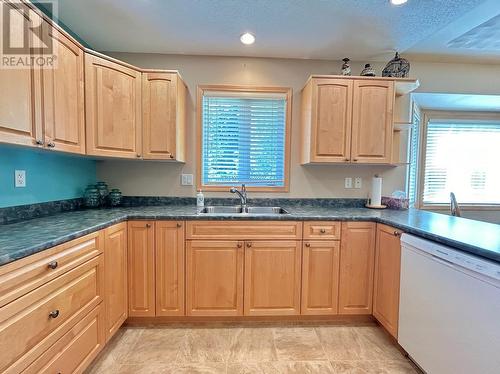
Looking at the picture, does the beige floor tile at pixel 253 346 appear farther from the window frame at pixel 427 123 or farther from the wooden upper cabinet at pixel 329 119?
the window frame at pixel 427 123

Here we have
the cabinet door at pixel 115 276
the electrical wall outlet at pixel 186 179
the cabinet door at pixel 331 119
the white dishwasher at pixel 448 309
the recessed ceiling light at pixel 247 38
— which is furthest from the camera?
the electrical wall outlet at pixel 186 179

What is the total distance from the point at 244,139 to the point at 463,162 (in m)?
Answer: 2.98

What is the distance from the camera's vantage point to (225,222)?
6.53ft

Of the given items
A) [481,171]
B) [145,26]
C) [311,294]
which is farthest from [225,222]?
[481,171]

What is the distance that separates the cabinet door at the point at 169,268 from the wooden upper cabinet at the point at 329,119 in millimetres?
1419

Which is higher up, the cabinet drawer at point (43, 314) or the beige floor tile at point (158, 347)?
the cabinet drawer at point (43, 314)

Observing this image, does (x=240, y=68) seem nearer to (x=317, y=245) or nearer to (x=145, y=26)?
(x=145, y=26)

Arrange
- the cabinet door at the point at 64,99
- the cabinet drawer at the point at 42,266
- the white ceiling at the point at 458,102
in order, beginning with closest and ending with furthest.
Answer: the cabinet drawer at the point at 42,266 → the cabinet door at the point at 64,99 → the white ceiling at the point at 458,102

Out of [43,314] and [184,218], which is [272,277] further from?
[43,314]

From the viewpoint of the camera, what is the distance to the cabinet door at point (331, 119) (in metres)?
2.26

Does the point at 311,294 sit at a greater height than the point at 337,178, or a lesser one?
lesser

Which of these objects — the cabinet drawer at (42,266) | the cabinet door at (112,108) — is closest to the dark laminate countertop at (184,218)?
the cabinet drawer at (42,266)

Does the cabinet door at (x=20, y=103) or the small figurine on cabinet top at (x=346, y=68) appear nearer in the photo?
the cabinet door at (x=20, y=103)

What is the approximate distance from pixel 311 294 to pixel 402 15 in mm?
2317
